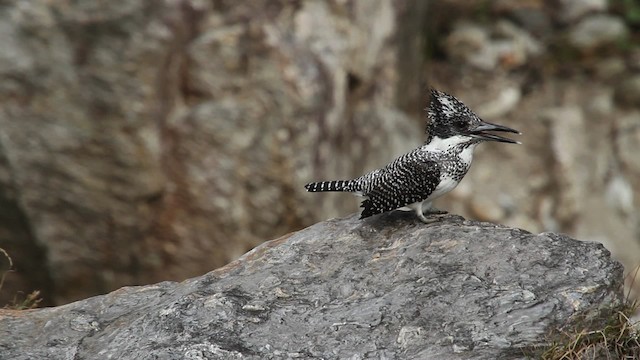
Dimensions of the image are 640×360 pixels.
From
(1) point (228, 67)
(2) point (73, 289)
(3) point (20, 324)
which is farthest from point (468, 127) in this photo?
(2) point (73, 289)

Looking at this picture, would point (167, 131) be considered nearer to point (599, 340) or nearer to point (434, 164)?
point (434, 164)

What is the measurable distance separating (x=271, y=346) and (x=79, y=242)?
5.41 meters

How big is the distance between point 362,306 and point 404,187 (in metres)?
1.09

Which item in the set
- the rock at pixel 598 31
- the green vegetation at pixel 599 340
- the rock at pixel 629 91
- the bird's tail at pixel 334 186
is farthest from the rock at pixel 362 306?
the rock at pixel 629 91

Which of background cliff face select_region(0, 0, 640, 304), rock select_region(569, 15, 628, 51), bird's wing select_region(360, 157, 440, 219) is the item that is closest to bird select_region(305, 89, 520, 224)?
bird's wing select_region(360, 157, 440, 219)

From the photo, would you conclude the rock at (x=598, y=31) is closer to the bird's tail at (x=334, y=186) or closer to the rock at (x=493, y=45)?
the rock at (x=493, y=45)

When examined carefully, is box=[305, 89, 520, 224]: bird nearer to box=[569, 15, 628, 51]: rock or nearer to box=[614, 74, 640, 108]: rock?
box=[569, 15, 628, 51]: rock

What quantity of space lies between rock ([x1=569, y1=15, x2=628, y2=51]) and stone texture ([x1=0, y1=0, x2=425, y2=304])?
3.89m

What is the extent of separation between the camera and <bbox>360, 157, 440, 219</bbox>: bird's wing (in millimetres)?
5645

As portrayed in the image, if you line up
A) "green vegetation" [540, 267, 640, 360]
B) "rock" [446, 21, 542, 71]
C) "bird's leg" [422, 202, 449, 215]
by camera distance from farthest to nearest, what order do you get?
"rock" [446, 21, 542, 71]
"bird's leg" [422, 202, 449, 215]
"green vegetation" [540, 267, 640, 360]

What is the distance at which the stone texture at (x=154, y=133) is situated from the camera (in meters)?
9.17

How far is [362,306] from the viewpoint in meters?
4.79

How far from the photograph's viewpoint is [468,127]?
5.82m

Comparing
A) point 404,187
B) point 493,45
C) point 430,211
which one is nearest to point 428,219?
point 404,187
